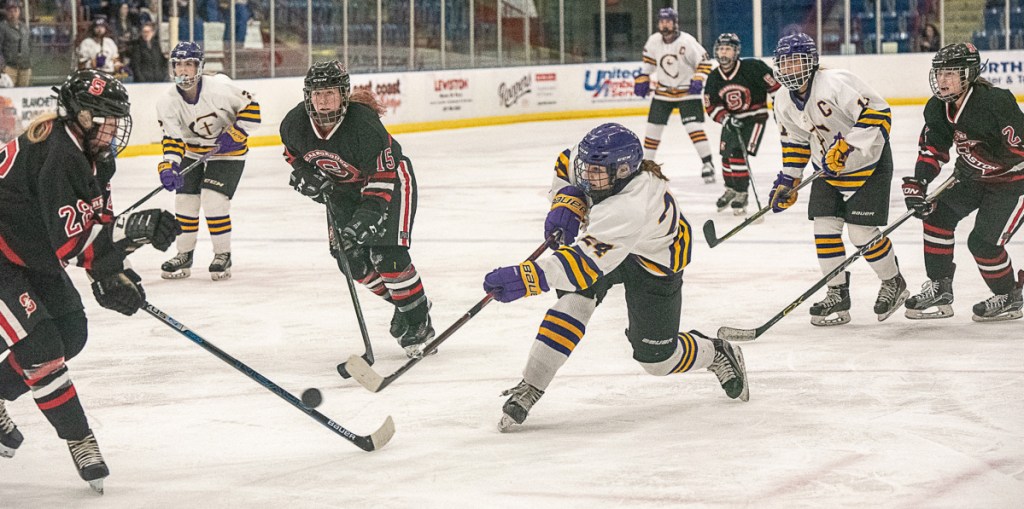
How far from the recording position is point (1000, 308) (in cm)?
462

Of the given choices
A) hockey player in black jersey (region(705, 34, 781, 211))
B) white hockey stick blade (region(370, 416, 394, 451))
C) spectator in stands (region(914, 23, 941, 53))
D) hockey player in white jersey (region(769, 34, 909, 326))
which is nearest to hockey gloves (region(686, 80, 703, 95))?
hockey player in black jersey (region(705, 34, 781, 211))

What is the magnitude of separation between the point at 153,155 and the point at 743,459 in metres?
8.75

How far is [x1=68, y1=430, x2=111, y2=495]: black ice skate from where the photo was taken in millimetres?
2857

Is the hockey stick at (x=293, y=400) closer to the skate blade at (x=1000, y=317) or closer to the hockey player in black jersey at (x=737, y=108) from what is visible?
the skate blade at (x=1000, y=317)

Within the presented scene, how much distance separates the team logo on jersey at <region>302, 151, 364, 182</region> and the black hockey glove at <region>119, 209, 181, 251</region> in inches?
52.2

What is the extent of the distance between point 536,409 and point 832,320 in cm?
151

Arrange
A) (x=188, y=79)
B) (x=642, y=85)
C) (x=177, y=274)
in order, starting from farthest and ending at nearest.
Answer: (x=642, y=85) → (x=177, y=274) → (x=188, y=79)

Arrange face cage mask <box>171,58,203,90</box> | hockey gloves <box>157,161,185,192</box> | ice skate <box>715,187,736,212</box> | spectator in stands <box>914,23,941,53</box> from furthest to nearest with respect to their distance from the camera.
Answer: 1. spectator in stands <box>914,23,941,53</box>
2. ice skate <box>715,187,736,212</box>
3. face cage mask <box>171,58,203,90</box>
4. hockey gloves <box>157,161,185,192</box>

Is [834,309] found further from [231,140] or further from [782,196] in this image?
[231,140]

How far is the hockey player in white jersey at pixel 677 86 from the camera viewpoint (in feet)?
29.4

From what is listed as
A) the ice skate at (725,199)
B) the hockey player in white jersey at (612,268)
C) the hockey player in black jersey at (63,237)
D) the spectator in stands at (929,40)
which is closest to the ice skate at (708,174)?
the ice skate at (725,199)

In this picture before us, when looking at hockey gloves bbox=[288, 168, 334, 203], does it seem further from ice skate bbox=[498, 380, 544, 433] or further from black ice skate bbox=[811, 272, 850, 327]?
black ice skate bbox=[811, 272, 850, 327]

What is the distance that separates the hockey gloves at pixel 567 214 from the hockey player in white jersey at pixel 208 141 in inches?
109

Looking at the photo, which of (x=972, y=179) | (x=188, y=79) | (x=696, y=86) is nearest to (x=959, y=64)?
(x=972, y=179)
